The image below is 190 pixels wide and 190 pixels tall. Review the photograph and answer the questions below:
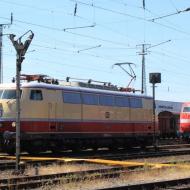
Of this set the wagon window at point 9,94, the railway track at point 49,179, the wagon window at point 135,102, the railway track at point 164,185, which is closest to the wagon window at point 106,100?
the wagon window at point 135,102

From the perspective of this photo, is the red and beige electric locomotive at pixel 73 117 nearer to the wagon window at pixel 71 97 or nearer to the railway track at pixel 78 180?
the wagon window at pixel 71 97

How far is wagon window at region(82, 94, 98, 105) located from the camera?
2712 centimetres

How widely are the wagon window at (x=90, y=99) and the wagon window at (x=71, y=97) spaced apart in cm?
44

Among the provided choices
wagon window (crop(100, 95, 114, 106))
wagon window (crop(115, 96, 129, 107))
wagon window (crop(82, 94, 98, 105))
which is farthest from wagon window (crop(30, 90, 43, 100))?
wagon window (crop(115, 96, 129, 107))

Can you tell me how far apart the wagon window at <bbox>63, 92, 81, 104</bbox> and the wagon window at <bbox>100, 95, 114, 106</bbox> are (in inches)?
78.6

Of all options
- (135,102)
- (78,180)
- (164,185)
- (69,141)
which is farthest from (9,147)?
(164,185)

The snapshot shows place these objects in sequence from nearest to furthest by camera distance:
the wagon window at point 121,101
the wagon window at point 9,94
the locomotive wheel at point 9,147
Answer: the locomotive wheel at point 9,147
the wagon window at point 9,94
the wagon window at point 121,101

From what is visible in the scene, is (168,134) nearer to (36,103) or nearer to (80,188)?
(36,103)

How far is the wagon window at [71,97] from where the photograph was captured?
25961 millimetres

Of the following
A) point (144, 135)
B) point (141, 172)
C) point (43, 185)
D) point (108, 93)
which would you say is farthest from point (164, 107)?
point (43, 185)

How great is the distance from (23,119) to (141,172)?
8.37 metres

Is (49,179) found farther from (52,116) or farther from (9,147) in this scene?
(52,116)

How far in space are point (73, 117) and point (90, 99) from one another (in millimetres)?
1640

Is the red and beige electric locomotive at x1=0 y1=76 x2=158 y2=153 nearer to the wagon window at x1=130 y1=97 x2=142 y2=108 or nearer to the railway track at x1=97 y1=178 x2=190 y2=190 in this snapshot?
the wagon window at x1=130 y1=97 x2=142 y2=108
